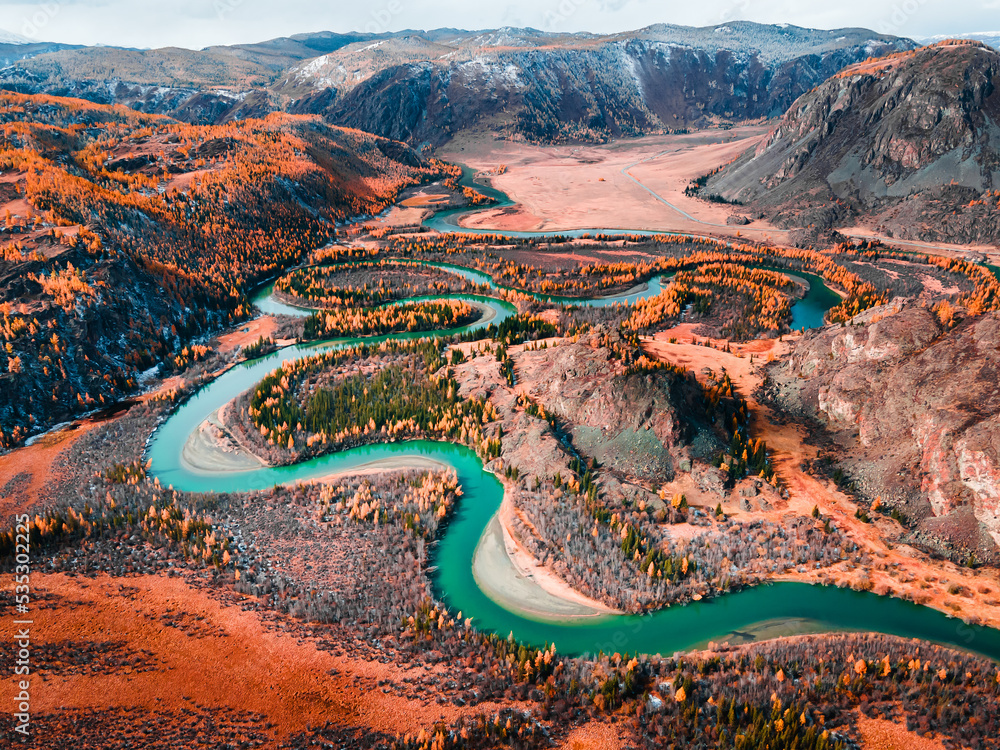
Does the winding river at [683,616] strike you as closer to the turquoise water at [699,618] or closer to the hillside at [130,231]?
the turquoise water at [699,618]

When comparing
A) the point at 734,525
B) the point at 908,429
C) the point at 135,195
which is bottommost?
the point at 734,525

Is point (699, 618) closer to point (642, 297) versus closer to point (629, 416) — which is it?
point (629, 416)

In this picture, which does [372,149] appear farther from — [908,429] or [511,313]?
[908,429]

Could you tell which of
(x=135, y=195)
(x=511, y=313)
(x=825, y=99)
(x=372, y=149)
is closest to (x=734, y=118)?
(x=825, y=99)

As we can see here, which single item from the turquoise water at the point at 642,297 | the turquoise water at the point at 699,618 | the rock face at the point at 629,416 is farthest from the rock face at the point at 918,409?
the turquoise water at the point at 642,297

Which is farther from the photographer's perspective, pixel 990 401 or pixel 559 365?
pixel 559 365

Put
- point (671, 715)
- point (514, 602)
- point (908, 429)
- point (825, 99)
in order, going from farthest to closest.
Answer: point (825, 99) < point (908, 429) < point (514, 602) < point (671, 715)

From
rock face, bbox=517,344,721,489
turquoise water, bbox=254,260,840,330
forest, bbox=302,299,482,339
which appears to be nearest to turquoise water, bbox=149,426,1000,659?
rock face, bbox=517,344,721,489
